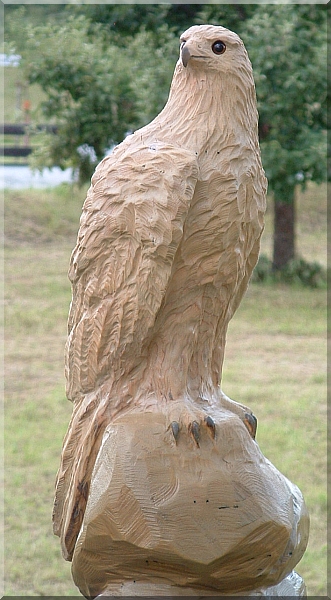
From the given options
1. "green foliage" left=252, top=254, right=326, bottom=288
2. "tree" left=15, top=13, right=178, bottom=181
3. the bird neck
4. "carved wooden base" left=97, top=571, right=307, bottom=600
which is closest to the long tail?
"carved wooden base" left=97, top=571, right=307, bottom=600

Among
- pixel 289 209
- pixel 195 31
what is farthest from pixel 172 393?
pixel 289 209

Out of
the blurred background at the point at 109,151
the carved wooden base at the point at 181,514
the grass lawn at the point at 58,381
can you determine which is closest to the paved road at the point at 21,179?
the grass lawn at the point at 58,381

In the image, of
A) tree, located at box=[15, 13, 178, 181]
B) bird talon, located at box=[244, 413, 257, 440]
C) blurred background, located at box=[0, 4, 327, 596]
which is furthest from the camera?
tree, located at box=[15, 13, 178, 181]

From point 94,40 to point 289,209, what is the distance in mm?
2678

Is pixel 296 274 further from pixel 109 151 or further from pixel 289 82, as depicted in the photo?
pixel 109 151

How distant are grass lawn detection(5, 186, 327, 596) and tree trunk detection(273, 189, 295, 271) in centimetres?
57

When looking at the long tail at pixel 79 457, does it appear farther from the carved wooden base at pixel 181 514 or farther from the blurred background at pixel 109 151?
the blurred background at pixel 109 151

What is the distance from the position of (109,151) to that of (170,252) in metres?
5.19

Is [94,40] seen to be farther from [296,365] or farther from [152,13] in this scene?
[296,365]

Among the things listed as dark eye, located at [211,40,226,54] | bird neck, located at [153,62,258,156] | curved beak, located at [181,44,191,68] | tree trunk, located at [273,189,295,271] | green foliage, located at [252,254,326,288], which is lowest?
green foliage, located at [252,254,326,288]

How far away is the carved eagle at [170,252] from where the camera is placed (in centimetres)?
224

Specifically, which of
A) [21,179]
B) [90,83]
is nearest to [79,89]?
[90,83]

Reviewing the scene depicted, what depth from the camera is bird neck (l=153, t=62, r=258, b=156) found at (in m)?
2.30

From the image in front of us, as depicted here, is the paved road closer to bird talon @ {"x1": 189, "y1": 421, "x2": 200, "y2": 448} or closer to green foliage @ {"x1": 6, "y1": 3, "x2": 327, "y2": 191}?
green foliage @ {"x1": 6, "y1": 3, "x2": 327, "y2": 191}
